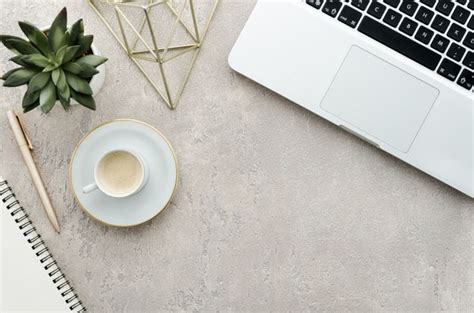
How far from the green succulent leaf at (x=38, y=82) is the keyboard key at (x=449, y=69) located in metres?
0.53

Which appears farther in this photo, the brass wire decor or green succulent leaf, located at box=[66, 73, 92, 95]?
the brass wire decor

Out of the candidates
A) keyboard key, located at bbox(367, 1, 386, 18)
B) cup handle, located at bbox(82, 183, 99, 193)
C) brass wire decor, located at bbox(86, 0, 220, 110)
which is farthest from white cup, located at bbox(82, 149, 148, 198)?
keyboard key, located at bbox(367, 1, 386, 18)

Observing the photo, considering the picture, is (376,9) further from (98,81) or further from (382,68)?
(98,81)

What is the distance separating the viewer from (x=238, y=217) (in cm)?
92

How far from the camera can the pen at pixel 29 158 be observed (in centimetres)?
90

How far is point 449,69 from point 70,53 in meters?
0.51

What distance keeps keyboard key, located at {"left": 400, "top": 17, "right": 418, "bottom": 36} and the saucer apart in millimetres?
370

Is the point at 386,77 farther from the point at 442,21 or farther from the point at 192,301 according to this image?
the point at 192,301

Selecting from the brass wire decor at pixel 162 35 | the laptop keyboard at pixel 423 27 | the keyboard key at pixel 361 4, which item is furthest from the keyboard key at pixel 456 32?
the brass wire decor at pixel 162 35

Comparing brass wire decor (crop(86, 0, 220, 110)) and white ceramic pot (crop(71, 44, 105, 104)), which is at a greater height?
brass wire decor (crop(86, 0, 220, 110))

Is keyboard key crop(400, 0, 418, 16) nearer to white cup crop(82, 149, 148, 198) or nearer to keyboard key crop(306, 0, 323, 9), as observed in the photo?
keyboard key crop(306, 0, 323, 9)

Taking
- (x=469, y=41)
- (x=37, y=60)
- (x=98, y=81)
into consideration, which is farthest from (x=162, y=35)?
(x=469, y=41)

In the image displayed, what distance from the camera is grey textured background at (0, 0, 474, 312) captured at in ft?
3.00

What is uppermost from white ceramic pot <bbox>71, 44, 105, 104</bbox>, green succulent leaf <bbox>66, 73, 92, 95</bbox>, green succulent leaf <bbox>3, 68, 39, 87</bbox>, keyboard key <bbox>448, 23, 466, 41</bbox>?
keyboard key <bbox>448, 23, 466, 41</bbox>
